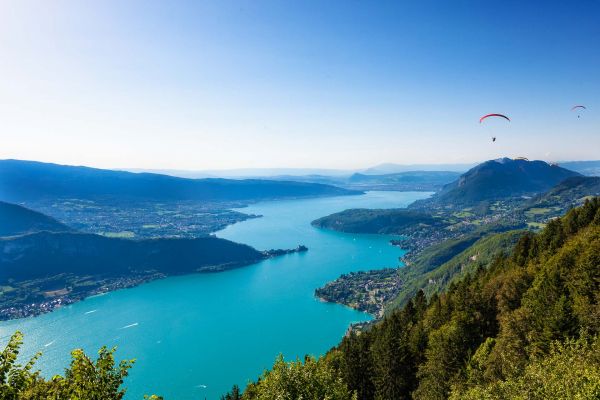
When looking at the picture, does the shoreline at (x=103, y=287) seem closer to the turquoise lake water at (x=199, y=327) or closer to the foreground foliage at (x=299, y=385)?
the turquoise lake water at (x=199, y=327)

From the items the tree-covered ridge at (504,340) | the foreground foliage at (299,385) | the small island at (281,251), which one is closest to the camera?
the tree-covered ridge at (504,340)

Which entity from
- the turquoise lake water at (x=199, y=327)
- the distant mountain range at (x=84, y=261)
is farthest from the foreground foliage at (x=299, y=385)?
the distant mountain range at (x=84, y=261)

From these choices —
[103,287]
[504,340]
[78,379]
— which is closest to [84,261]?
[103,287]

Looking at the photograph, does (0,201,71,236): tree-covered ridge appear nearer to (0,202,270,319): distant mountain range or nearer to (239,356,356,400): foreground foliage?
(0,202,270,319): distant mountain range

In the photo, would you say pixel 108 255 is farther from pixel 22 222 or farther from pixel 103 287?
pixel 22 222

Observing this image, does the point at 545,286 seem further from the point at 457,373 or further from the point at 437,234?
the point at 437,234

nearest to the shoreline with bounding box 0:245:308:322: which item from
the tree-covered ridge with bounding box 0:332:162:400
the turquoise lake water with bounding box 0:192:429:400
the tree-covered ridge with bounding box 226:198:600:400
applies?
the turquoise lake water with bounding box 0:192:429:400
